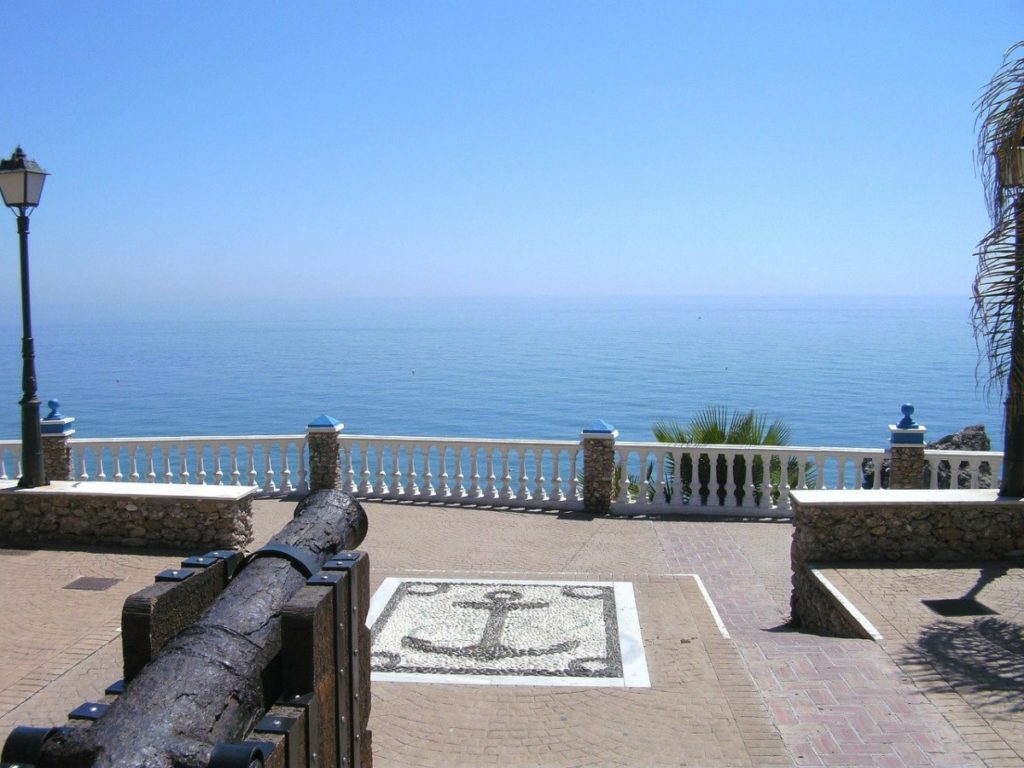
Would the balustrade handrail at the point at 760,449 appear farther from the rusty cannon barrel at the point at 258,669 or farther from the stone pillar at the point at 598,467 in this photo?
the rusty cannon barrel at the point at 258,669

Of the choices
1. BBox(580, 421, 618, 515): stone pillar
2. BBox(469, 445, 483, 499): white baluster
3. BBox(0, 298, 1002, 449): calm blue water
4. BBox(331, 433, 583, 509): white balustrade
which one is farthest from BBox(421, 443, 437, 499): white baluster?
BBox(0, 298, 1002, 449): calm blue water

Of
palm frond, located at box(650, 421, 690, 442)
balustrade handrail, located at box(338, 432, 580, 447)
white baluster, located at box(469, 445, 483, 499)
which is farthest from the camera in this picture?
palm frond, located at box(650, 421, 690, 442)

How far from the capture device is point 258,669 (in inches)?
126

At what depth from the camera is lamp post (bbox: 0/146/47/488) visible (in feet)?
31.7

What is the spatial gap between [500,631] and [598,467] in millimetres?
5260

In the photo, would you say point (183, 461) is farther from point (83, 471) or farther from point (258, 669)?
point (258, 669)

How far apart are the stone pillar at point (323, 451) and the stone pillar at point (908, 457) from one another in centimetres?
779

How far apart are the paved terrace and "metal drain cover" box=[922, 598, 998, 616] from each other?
112mm

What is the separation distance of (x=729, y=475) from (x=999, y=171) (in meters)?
6.00

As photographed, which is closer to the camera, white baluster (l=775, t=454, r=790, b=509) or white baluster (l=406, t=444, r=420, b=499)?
white baluster (l=775, t=454, r=790, b=509)

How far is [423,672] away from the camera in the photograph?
255 inches

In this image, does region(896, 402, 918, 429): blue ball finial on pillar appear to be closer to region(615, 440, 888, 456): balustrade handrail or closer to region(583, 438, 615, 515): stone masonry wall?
region(615, 440, 888, 456): balustrade handrail

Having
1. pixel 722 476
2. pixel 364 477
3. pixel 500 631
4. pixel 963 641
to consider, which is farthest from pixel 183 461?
pixel 963 641

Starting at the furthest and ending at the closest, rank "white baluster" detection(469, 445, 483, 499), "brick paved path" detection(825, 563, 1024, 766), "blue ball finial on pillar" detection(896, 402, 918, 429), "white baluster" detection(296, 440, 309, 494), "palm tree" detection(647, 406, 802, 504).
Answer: "white baluster" detection(296, 440, 309, 494) < "white baluster" detection(469, 445, 483, 499) < "palm tree" detection(647, 406, 802, 504) < "blue ball finial on pillar" detection(896, 402, 918, 429) < "brick paved path" detection(825, 563, 1024, 766)
